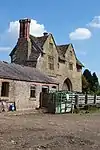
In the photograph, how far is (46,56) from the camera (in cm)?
4903

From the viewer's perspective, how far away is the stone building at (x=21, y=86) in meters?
31.5

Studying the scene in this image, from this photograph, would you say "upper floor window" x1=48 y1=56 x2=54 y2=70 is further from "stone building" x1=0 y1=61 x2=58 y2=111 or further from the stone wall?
the stone wall

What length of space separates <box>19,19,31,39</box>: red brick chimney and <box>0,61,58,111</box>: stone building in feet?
35.5

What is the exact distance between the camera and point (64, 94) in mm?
32406

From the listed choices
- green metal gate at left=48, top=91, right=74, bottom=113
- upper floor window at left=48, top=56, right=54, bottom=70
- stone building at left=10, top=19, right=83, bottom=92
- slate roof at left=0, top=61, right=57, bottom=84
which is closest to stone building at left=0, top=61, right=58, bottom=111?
slate roof at left=0, top=61, right=57, bottom=84

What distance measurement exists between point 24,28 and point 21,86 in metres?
17.0

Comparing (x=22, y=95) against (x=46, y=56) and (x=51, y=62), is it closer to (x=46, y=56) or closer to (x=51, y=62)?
(x=46, y=56)

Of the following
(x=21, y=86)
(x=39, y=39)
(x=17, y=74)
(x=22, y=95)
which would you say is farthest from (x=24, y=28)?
(x=22, y=95)

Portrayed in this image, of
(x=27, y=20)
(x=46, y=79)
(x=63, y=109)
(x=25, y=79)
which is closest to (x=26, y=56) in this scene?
(x=27, y=20)

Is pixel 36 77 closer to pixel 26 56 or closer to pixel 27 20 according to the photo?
pixel 26 56

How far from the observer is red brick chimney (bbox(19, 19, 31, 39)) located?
4788cm

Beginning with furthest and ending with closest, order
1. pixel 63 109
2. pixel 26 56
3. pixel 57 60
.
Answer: pixel 57 60
pixel 26 56
pixel 63 109

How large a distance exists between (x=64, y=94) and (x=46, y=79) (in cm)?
698

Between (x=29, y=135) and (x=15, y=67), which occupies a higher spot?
(x=15, y=67)
